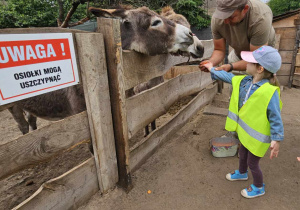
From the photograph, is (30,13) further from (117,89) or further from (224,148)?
(224,148)

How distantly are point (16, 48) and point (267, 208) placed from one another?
256 cm

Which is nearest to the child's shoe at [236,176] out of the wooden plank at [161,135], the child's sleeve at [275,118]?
the child's sleeve at [275,118]

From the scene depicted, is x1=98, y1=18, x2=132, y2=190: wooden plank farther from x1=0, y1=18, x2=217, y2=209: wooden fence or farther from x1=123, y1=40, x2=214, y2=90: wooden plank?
x1=123, y1=40, x2=214, y2=90: wooden plank

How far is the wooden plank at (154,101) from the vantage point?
2225 millimetres

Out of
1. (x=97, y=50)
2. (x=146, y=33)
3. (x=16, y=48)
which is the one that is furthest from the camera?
(x=146, y=33)

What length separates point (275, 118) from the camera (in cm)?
172

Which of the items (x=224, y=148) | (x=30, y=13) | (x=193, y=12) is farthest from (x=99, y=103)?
(x=30, y=13)

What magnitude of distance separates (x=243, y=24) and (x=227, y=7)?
471 mm

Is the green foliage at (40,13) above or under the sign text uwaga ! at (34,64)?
above

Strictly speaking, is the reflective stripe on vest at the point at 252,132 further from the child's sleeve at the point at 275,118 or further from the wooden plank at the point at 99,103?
the wooden plank at the point at 99,103

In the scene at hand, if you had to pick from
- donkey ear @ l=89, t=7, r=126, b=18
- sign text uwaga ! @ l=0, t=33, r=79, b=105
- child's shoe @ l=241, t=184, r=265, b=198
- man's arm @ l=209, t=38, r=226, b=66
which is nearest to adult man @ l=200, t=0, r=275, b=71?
man's arm @ l=209, t=38, r=226, b=66

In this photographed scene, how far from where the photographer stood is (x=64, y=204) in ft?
5.78

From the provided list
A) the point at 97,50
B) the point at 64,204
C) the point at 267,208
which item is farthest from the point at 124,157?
the point at 267,208

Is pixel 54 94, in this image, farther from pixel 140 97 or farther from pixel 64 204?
pixel 64 204
